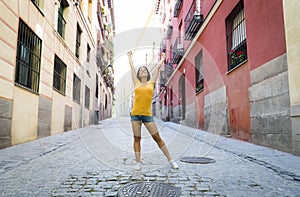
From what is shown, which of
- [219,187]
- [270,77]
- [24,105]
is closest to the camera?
[219,187]

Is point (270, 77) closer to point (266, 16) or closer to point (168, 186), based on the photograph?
point (266, 16)

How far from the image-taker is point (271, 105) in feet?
17.3

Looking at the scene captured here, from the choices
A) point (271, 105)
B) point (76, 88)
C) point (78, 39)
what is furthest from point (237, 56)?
point (78, 39)

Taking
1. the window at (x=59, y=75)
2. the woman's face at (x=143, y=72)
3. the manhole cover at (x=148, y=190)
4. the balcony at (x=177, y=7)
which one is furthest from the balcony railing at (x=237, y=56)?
the balcony at (x=177, y=7)

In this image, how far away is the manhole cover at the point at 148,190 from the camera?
8.04ft

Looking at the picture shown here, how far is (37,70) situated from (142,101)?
5.05 meters

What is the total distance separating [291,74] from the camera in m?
4.54

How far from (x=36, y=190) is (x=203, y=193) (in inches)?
69.3

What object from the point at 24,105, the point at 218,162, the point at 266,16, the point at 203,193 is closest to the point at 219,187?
the point at 203,193

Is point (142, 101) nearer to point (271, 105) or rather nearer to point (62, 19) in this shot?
point (271, 105)

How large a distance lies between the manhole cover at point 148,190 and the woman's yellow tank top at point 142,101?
106cm

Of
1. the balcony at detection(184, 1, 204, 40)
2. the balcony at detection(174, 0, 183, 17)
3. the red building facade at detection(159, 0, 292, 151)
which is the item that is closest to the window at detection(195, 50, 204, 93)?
the red building facade at detection(159, 0, 292, 151)

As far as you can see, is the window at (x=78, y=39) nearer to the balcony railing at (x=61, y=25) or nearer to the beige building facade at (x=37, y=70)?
the beige building facade at (x=37, y=70)

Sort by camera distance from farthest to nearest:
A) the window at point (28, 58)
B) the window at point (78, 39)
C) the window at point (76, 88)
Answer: the window at point (78, 39) < the window at point (76, 88) < the window at point (28, 58)
